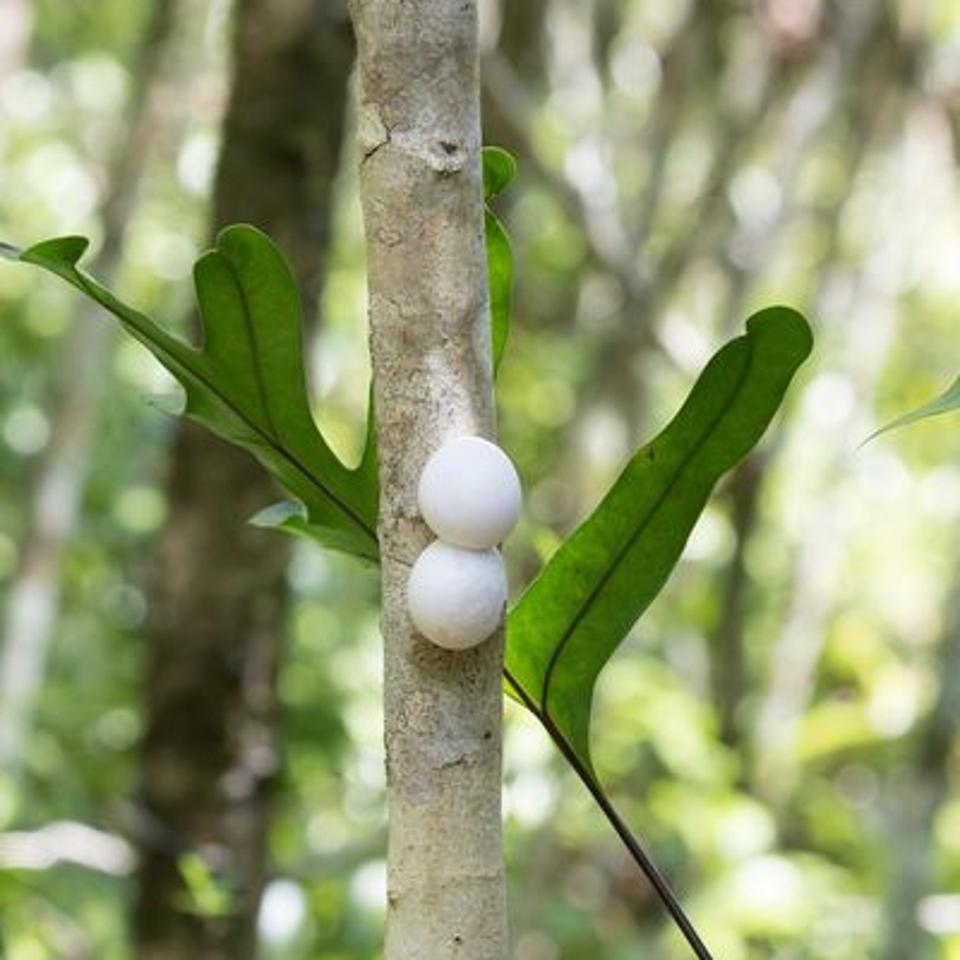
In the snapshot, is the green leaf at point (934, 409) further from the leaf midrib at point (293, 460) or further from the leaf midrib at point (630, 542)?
the leaf midrib at point (293, 460)

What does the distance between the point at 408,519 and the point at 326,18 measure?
1010 mm

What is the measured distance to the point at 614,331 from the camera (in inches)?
123

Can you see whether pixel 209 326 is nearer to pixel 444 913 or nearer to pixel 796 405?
pixel 444 913

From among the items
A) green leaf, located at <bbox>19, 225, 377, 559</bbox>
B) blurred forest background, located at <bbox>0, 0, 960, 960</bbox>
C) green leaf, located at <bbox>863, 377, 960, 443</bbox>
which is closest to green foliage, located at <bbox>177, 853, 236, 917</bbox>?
blurred forest background, located at <bbox>0, 0, 960, 960</bbox>

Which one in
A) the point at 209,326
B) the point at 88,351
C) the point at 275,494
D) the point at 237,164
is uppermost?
the point at 88,351

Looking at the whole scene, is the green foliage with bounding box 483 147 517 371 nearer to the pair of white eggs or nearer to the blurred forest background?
the pair of white eggs

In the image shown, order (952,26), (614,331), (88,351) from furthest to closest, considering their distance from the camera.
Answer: (952,26) → (614,331) → (88,351)

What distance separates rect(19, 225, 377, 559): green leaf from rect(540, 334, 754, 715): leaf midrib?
7 centimetres

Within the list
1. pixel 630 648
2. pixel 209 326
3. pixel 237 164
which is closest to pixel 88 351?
pixel 237 164

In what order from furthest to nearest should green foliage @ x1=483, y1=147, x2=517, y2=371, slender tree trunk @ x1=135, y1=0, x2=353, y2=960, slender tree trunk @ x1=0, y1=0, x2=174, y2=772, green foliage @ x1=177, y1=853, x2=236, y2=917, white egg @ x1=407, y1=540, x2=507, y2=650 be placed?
slender tree trunk @ x1=0, y1=0, x2=174, y2=772, slender tree trunk @ x1=135, y1=0, x2=353, y2=960, green foliage @ x1=177, y1=853, x2=236, y2=917, green foliage @ x1=483, y1=147, x2=517, y2=371, white egg @ x1=407, y1=540, x2=507, y2=650

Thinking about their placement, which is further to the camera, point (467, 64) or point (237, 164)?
point (237, 164)

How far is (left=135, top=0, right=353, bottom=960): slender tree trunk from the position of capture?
145 centimetres

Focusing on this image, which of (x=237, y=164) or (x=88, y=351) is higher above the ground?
(x=88, y=351)

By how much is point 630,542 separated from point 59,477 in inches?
71.9
